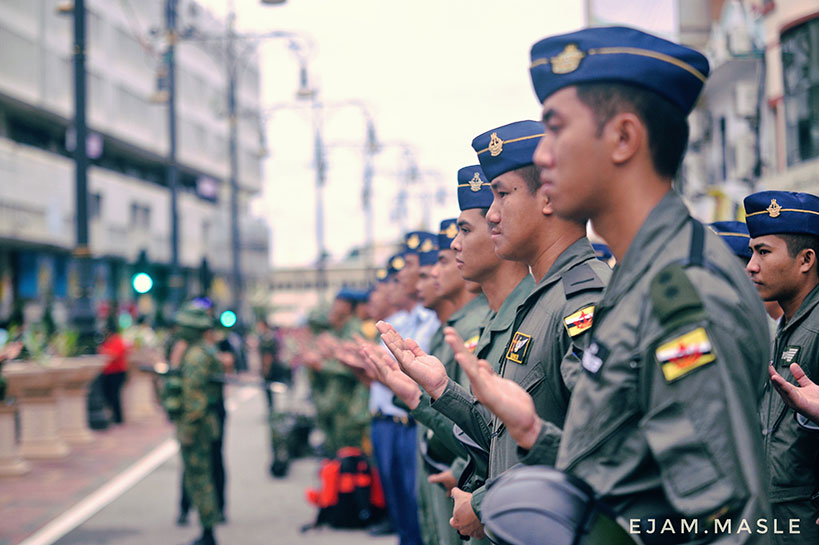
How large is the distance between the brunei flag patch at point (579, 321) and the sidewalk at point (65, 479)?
297 inches

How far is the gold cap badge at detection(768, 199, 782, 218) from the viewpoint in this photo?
4.26m

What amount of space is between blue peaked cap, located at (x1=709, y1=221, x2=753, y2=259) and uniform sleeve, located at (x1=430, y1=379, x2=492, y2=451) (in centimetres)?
217

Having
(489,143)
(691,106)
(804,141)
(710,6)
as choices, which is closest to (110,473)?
(489,143)

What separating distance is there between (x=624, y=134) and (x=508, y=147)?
4.80ft

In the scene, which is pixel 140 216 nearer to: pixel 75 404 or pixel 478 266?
pixel 75 404

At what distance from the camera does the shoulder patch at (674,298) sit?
6.56 feet

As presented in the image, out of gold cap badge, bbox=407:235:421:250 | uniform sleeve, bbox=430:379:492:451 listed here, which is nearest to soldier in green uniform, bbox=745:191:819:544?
uniform sleeve, bbox=430:379:492:451

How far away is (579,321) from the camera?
302 centimetres

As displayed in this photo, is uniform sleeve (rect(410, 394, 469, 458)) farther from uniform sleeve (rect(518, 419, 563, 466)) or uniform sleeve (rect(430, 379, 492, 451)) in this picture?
uniform sleeve (rect(518, 419, 563, 466))

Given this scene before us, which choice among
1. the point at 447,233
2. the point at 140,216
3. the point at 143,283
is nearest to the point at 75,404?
the point at 143,283

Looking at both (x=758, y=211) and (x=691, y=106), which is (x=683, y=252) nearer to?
(x=691, y=106)

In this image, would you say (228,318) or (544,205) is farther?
(228,318)

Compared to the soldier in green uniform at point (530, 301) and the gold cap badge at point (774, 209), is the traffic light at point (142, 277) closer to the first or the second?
the soldier in green uniform at point (530, 301)

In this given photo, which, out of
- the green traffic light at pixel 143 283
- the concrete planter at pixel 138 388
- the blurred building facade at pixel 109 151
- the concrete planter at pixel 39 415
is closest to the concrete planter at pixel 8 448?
the concrete planter at pixel 39 415
